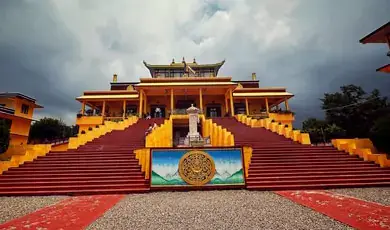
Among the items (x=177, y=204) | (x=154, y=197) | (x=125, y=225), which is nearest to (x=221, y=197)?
(x=177, y=204)

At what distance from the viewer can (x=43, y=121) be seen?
30109 millimetres

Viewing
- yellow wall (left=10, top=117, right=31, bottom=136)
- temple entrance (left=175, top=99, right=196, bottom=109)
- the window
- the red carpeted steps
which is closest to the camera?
the red carpeted steps

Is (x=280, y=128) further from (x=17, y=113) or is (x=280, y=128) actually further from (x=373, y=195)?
(x=17, y=113)

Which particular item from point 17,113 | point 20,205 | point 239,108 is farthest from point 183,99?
point 20,205

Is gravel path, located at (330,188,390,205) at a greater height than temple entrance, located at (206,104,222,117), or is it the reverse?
temple entrance, located at (206,104,222,117)

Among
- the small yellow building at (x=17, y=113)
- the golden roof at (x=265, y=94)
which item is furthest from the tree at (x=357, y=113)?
the small yellow building at (x=17, y=113)

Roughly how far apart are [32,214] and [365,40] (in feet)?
51.4

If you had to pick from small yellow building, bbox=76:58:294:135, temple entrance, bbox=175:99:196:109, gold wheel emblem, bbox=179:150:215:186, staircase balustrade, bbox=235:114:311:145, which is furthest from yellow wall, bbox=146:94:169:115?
gold wheel emblem, bbox=179:150:215:186

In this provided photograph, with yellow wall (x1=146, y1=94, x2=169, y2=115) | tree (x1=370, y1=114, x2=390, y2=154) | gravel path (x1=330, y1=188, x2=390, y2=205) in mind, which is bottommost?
gravel path (x1=330, y1=188, x2=390, y2=205)

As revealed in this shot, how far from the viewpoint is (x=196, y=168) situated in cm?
686

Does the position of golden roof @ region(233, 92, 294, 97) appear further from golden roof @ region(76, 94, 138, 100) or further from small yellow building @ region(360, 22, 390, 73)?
golden roof @ region(76, 94, 138, 100)

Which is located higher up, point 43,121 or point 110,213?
point 43,121

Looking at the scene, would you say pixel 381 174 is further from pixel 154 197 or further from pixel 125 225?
pixel 125 225

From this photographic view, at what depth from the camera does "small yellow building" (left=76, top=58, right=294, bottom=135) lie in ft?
68.6
